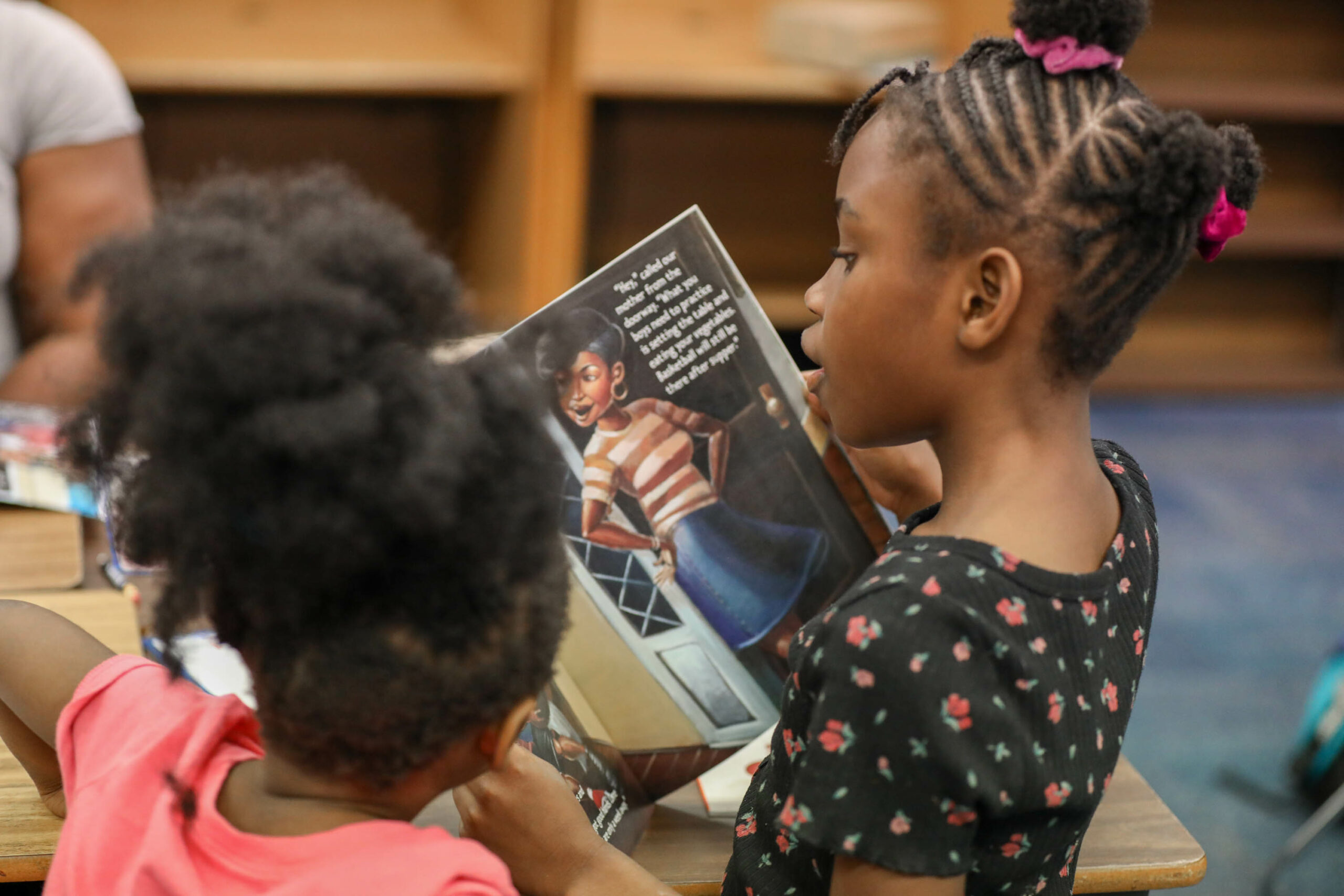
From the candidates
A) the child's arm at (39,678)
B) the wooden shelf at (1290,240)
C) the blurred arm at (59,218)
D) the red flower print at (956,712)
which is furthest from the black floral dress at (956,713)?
the wooden shelf at (1290,240)

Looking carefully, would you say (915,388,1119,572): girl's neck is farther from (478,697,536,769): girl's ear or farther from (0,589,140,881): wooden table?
(0,589,140,881): wooden table

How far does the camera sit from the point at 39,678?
747mm

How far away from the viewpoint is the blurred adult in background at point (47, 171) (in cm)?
154

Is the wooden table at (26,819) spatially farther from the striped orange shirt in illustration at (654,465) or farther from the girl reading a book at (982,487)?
the striped orange shirt in illustration at (654,465)

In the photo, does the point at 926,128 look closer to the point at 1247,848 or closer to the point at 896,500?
the point at 896,500

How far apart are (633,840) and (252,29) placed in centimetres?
223

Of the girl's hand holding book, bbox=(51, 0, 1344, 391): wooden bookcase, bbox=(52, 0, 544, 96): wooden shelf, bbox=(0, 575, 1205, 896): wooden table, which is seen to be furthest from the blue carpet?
bbox=(52, 0, 544, 96): wooden shelf

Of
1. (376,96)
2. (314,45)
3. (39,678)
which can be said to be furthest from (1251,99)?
(39,678)

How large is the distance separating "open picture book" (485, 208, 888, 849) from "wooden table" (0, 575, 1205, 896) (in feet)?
0.11

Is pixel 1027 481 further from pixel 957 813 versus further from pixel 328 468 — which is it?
pixel 328 468

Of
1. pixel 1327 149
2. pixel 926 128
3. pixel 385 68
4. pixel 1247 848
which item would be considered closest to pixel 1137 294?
pixel 926 128

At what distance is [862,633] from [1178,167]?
0.28 metres

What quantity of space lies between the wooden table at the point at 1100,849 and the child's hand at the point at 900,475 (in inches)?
9.7

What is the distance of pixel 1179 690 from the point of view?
224cm
